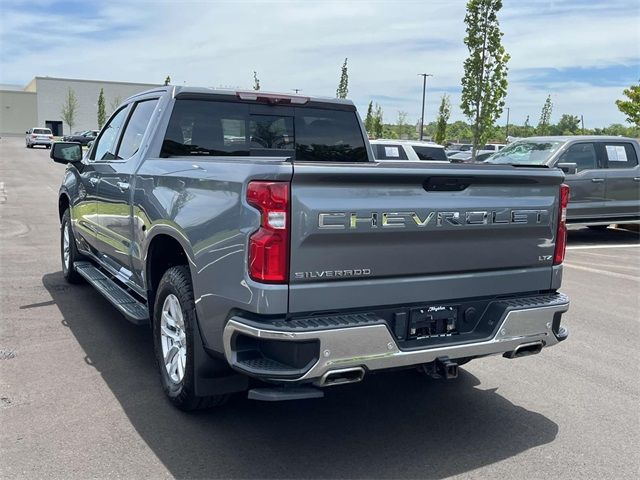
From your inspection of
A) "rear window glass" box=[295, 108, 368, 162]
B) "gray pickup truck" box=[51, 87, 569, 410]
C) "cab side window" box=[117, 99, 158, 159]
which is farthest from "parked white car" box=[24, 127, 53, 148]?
"gray pickup truck" box=[51, 87, 569, 410]

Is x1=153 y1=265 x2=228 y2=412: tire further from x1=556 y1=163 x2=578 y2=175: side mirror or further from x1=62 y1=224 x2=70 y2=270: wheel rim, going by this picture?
x1=556 y1=163 x2=578 y2=175: side mirror

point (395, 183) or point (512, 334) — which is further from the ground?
point (395, 183)

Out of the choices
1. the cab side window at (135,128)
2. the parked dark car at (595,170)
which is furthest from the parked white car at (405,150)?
the cab side window at (135,128)

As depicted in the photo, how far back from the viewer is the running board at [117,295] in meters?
4.62

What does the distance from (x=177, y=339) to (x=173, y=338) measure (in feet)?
0.21

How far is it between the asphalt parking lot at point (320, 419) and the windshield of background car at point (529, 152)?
6.41 m

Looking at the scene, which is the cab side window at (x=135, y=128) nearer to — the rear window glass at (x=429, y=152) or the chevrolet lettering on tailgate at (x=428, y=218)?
the chevrolet lettering on tailgate at (x=428, y=218)

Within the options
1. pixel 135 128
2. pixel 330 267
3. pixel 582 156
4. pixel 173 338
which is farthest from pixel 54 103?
pixel 330 267

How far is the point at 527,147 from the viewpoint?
12.5m

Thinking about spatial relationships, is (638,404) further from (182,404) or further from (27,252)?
(27,252)

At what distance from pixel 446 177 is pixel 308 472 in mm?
1736

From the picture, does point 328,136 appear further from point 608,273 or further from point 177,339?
point 608,273

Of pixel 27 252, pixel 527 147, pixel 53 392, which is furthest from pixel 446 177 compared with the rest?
pixel 527 147

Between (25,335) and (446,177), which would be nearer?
(446,177)
